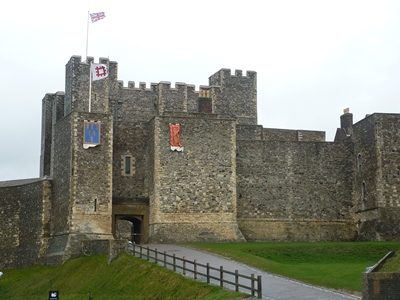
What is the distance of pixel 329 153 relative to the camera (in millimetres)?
A: 54562

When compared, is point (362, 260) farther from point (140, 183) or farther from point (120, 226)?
point (120, 226)

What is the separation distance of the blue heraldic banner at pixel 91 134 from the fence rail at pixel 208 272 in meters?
8.02

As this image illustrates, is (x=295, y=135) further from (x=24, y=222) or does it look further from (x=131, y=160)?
(x=24, y=222)

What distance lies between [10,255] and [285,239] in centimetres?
1836

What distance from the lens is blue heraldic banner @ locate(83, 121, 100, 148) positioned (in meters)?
48.1

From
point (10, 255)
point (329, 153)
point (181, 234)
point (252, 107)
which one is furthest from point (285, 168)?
point (10, 255)

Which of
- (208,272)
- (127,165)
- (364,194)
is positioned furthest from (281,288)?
(364,194)

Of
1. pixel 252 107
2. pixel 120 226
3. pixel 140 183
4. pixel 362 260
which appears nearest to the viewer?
pixel 362 260

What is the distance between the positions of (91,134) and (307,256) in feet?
49.3

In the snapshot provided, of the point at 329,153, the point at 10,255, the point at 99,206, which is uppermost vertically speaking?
the point at 329,153

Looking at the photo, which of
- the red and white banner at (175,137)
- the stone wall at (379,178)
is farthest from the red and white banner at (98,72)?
the stone wall at (379,178)

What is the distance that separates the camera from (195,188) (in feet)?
163

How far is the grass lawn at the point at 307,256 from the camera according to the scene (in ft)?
120

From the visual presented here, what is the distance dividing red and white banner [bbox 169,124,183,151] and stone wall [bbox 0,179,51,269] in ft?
28.1
